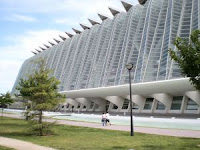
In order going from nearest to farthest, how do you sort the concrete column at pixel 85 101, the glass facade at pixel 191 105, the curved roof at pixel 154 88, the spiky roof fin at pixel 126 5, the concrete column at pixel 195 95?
the curved roof at pixel 154 88 < the concrete column at pixel 195 95 < the glass facade at pixel 191 105 < the spiky roof fin at pixel 126 5 < the concrete column at pixel 85 101

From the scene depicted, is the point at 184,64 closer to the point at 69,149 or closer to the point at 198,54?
the point at 198,54

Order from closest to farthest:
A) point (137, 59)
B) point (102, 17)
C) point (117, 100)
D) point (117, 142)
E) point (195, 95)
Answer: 1. point (117, 142)
2. point (195, 95)
3. point (137, 59)
4. point (117, 100)
5. point (102, 17)

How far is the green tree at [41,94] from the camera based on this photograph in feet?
57.9

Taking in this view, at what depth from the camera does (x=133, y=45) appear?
Answer: 5041 cm

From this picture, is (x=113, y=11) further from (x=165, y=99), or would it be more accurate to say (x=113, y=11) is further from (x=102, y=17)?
(x=165, y=99)

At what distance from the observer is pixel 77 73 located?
68.2 meters

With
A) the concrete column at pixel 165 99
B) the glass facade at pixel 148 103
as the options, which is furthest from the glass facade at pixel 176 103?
the glass facade at pixel 148 103

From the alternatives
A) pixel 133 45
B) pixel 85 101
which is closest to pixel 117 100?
pixel 133 45

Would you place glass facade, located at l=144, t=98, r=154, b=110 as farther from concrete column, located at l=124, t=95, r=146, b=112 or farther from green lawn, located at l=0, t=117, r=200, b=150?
green lawn, located at l=0, t=117, r=200, b=150

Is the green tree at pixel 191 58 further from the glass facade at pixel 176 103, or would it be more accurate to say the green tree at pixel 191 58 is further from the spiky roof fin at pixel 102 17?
the spiky roof fin at pixel 102 17

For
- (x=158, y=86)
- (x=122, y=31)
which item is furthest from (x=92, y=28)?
(x=158, y=86)

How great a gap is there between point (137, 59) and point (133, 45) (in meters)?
4.16

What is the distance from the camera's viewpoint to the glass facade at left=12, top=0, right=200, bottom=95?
139 ft

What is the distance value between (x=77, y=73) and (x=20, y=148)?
57.0 m
